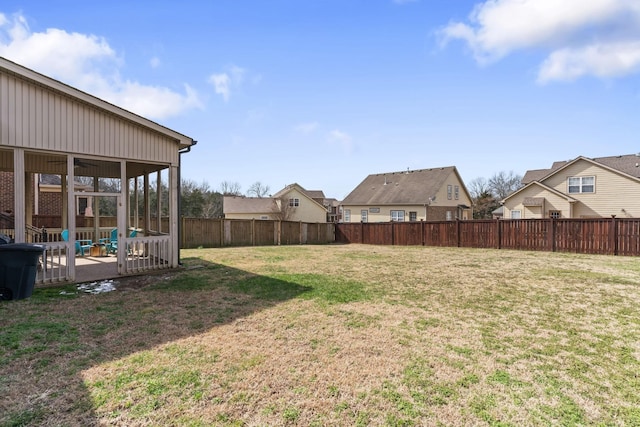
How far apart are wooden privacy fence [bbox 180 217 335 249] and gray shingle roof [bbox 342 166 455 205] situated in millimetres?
10914

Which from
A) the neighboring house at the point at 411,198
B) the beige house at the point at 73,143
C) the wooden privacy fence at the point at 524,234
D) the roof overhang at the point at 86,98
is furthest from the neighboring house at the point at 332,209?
the roof overhang at the point at 86,98

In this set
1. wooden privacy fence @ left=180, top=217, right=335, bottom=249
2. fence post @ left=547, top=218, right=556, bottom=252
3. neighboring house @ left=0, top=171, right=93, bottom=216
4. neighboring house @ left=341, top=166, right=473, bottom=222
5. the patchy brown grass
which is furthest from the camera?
neighboring house @ left=341, top=166, right=473, bottom=222

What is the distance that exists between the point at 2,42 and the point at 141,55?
304cm

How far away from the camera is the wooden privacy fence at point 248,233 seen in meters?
17.4

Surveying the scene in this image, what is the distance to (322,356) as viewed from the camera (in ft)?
12.1

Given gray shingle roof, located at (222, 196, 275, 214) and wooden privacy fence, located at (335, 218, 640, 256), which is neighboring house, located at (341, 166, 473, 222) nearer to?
gray shingle roof, located at (222, 196, 275, 214)

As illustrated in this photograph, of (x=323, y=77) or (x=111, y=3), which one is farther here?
(x=323, y=77)

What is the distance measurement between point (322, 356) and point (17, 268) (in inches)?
228

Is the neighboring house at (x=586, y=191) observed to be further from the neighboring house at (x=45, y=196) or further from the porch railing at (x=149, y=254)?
the neighboring house at (x=45, y=196)

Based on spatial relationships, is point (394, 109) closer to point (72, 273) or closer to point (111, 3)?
point (111, 3)

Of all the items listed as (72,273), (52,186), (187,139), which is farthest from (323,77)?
(52,186)

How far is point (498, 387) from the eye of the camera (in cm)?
303

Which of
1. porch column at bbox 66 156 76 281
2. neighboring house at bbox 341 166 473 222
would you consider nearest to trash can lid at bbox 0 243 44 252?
porch column at bbox 66 156 76 281

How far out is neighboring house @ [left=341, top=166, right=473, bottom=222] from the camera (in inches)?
1188
